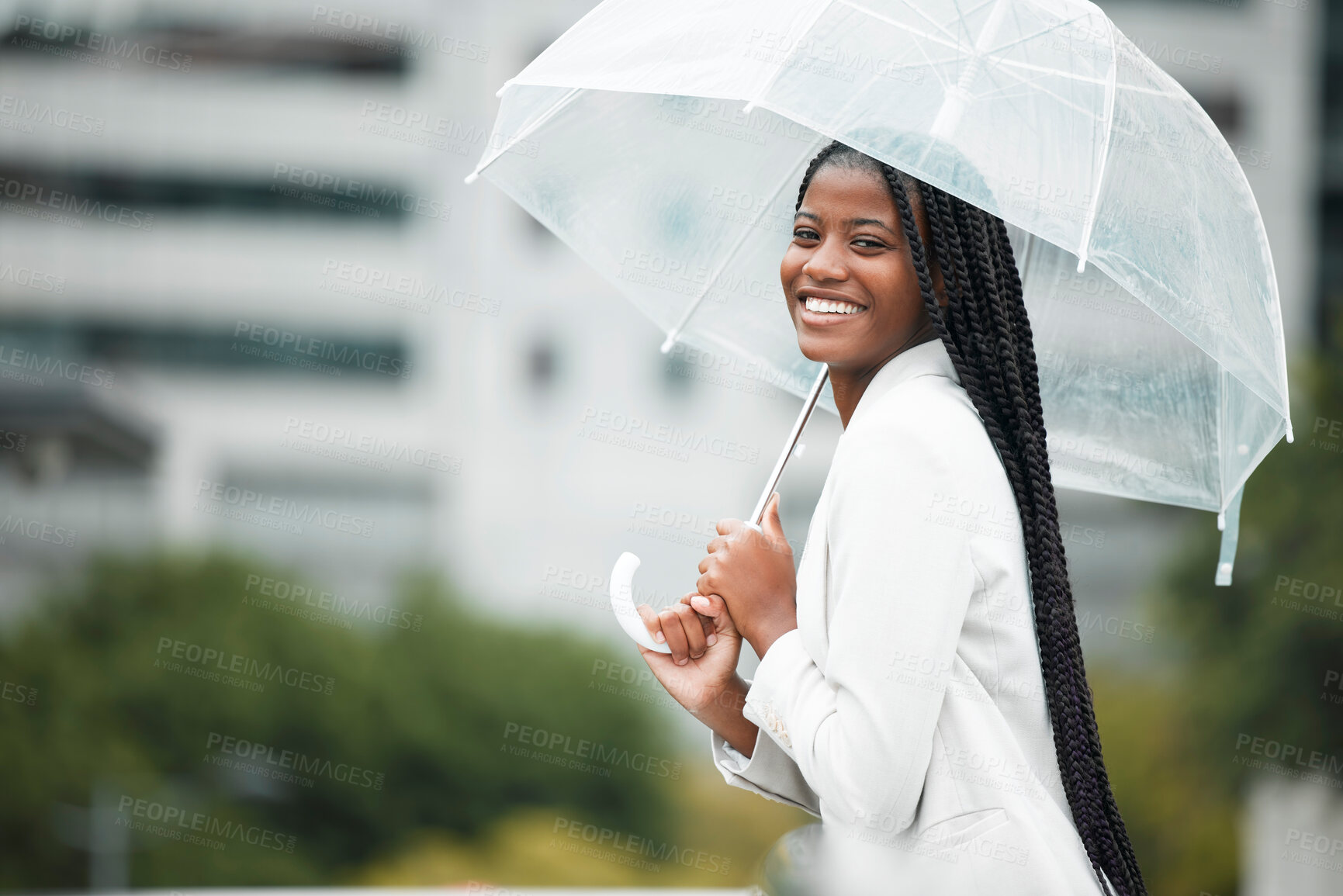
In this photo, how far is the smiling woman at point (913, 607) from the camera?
1520 millimetres

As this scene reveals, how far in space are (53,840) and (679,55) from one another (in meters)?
22.9

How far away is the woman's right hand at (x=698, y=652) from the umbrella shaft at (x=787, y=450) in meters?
0.14

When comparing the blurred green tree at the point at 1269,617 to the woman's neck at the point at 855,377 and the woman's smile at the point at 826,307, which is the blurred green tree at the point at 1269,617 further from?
the woman's smile at the point at 826,307

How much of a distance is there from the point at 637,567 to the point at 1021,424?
0.60m

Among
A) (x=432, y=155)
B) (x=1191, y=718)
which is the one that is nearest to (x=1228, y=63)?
(x=432, y=155)

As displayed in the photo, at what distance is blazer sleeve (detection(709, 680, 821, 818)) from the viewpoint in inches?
72.6

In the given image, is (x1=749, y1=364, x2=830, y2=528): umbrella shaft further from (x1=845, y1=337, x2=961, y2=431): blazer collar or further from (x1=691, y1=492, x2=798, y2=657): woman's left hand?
(x1=845, y1=337, x2=961, y2=431): blazer collar

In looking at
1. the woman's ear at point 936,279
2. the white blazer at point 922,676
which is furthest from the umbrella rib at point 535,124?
the white blazer at point 922,676

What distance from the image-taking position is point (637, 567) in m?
1.99

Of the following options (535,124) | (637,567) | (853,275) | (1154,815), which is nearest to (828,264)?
(853,275)

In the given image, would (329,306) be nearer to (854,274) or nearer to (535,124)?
(535,124)

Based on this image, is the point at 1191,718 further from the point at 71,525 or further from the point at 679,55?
the point at 71,525

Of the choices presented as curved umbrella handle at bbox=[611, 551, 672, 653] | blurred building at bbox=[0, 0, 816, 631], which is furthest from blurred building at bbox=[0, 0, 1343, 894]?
curved umbrella handle at bbox=[611, 551, 672, 653]

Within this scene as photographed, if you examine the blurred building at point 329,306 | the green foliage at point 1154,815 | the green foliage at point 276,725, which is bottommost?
the green foliage at point 276,725
